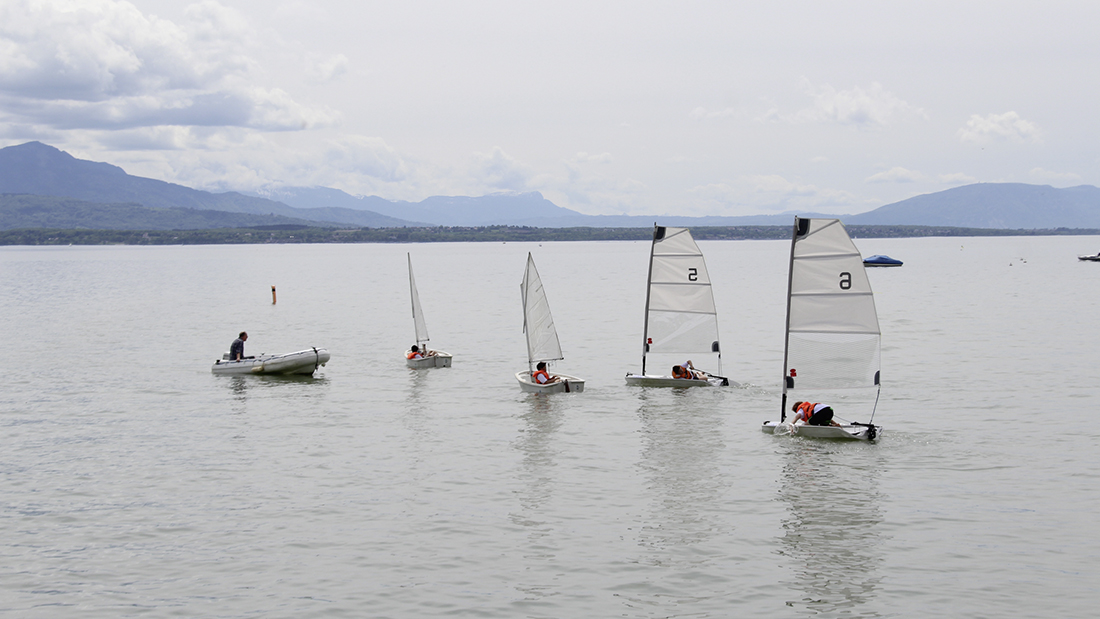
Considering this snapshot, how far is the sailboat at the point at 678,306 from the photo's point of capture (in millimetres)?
48781

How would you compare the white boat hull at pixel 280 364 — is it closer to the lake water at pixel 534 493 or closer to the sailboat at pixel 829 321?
the lake water at pixel 534 493

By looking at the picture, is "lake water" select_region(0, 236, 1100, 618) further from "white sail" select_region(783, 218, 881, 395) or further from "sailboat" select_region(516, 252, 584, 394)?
"white sail" select_region(783, 218, 881, 395)

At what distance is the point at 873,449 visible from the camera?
3391cm

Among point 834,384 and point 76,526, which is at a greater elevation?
point 834,384

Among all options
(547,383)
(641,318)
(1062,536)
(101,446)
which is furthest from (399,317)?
(1062,536)

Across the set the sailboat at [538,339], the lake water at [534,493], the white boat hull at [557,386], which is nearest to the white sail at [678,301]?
the lake water at [534,493]

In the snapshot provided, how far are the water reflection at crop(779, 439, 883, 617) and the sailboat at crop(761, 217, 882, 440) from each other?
7.61ft

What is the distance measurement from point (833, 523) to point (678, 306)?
25.3 metres

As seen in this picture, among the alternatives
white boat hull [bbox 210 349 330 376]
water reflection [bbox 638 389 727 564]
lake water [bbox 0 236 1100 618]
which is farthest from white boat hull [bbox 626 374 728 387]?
white boat hull [bbox 210 349 330 376]

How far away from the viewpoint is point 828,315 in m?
35.4

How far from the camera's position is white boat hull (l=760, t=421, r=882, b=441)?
3488 cm

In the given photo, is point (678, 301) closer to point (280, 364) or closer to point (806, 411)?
point (806, 411)

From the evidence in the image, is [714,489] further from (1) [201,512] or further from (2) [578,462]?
(1) [201,512]

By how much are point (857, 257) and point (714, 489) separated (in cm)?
1098
